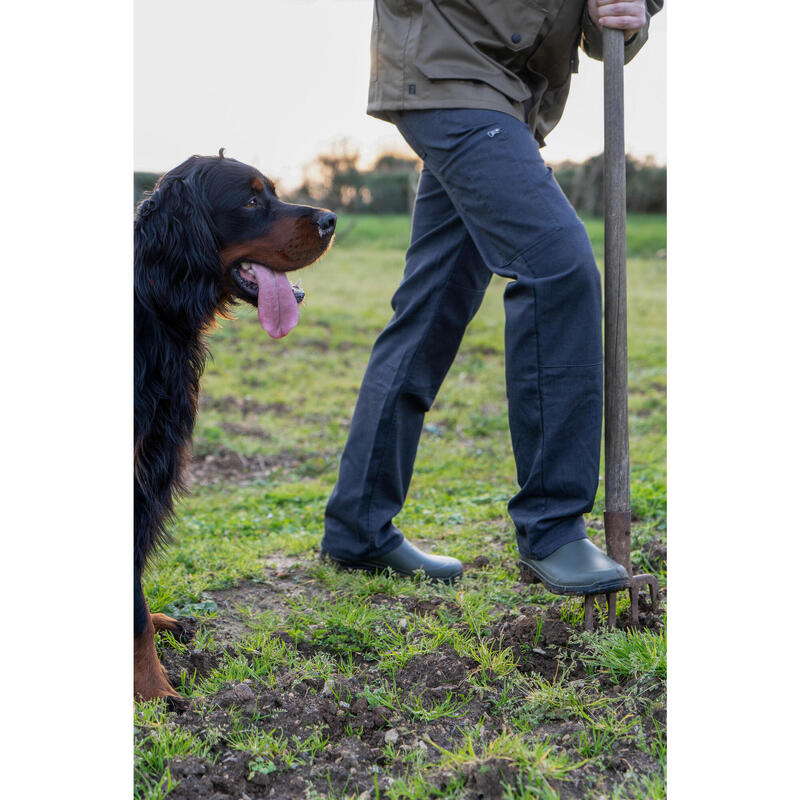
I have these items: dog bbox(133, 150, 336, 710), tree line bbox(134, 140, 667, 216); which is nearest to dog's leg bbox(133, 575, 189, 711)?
dog bbox(133, 150, 336, 710)

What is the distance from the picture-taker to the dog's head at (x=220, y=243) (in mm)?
2400

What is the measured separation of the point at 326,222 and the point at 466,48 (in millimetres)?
695

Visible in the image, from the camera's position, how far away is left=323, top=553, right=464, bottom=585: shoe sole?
303cm

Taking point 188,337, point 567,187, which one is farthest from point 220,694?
point 567,187

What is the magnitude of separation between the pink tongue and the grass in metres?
0.23

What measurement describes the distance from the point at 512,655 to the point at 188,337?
1.33 m

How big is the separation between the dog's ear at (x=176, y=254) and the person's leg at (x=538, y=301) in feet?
2.41

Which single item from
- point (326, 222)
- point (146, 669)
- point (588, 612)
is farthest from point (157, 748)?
point (326, 222)

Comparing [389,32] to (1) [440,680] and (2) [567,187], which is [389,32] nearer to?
(1) [440,680]

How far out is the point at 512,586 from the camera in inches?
115

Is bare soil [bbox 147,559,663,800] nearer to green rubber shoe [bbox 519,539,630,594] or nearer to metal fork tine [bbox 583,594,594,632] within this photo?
metal fork tine [bbox 583,594,594,632]

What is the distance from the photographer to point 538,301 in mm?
2309

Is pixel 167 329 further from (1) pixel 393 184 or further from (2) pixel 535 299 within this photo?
(1) pixel 393 184

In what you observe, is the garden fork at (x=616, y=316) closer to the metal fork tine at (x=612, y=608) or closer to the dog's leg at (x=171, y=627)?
the metal fork tine at (x=612, y=608)
